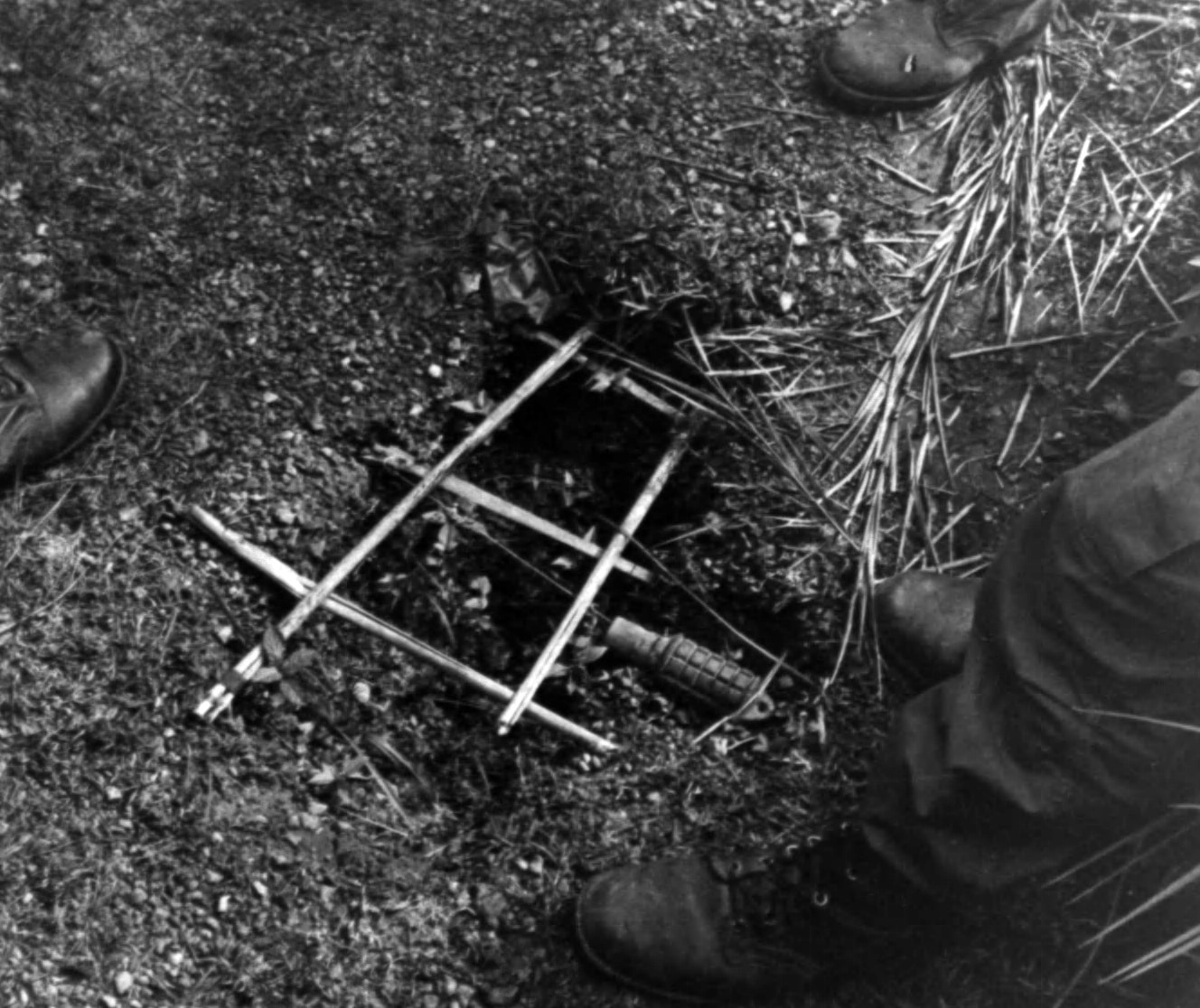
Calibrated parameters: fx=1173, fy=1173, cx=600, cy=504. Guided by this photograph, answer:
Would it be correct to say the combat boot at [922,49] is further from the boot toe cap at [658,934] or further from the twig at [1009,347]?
the boot toe cap at [658,934]

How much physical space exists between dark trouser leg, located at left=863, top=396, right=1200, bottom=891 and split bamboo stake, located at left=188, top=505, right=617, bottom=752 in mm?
732

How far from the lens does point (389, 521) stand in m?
2.37

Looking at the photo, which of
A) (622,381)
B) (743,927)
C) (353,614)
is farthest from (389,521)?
(743,927)

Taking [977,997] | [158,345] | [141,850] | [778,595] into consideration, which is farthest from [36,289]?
[977,997]

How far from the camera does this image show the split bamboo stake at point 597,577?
226 cm

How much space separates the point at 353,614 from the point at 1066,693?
131 centimetres

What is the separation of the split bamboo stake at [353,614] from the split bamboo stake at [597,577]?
0.11 ft

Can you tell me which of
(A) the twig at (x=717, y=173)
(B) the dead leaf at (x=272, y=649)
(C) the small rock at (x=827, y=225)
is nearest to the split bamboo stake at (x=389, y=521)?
(B) the dead leaf at (x=272, y=649)

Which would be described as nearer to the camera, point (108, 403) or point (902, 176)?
point (108, 403)

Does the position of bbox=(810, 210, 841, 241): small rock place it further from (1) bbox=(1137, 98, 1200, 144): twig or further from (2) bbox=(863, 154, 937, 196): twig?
(1) bbox=(1137, 98, 1200, 144): twig

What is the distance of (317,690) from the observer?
225 centimetres

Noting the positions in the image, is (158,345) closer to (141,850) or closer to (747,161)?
(141,850)

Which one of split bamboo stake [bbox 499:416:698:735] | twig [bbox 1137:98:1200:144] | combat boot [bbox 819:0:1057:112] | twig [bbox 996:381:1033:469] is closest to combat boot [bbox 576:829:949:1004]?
split bamboo stake [bbox 499:416:698:735]

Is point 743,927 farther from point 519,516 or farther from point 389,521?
point 389,521
